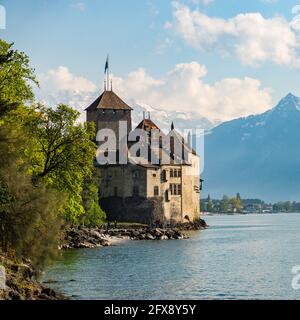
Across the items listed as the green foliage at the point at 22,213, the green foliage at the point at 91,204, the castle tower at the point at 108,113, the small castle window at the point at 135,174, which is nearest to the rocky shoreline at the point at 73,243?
the green foliage at the point at 22,213

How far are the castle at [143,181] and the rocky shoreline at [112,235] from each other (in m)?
3.28

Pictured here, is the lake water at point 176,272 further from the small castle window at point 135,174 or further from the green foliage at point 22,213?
the small castle window at point 135,174

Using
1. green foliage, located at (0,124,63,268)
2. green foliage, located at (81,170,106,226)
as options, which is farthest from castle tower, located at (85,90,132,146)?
green foliage, located at (0,124,63,268)

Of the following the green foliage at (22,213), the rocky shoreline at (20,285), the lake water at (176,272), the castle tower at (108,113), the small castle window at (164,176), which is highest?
the castle tower at (108,113)

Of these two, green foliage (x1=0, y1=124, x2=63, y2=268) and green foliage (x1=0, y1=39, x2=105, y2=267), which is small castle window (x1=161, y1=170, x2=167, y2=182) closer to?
green foliage (x1=0, y1=39, x2=105, y2=267)

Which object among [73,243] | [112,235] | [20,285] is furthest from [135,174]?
[20,285]

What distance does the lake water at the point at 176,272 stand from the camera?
35.5m

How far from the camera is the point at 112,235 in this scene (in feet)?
263

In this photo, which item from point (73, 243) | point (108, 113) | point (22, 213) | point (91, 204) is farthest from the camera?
point (108, 113)

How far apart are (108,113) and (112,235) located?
27.8 meters

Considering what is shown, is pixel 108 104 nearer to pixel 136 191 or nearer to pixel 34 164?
pixel 136 191
